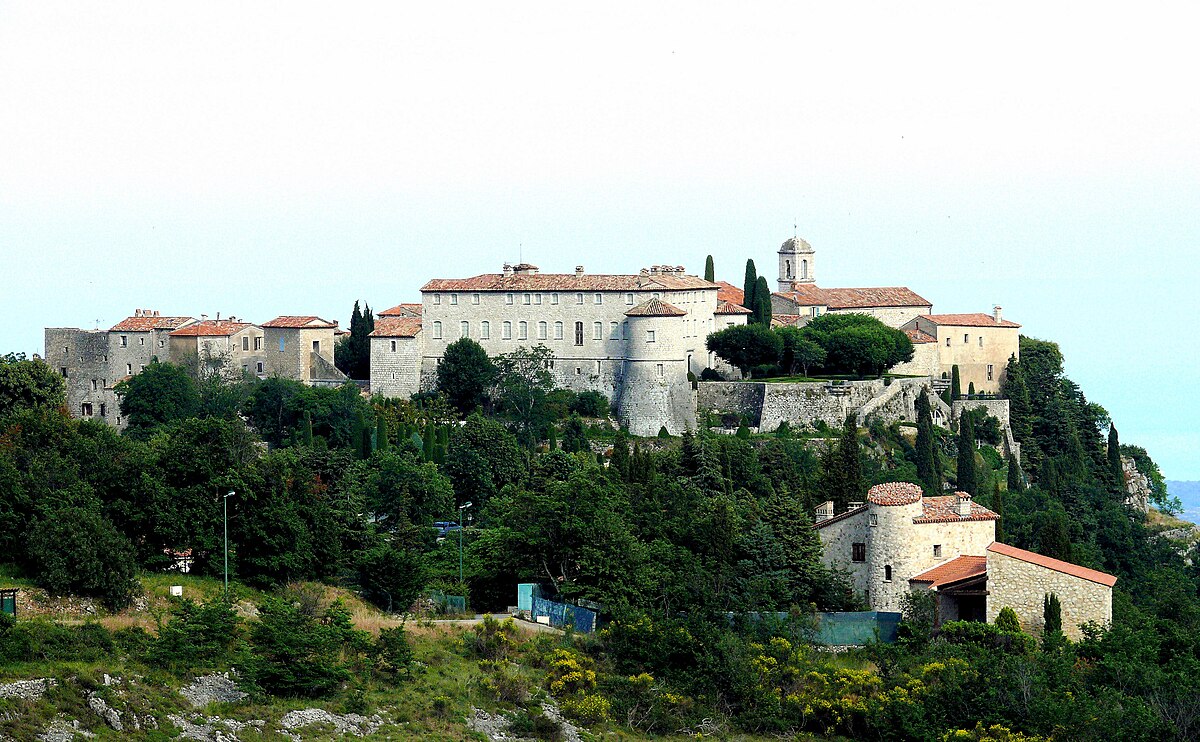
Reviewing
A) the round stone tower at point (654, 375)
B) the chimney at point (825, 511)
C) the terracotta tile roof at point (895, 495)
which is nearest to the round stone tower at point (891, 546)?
the terracotta tile roof at point (895, 495)

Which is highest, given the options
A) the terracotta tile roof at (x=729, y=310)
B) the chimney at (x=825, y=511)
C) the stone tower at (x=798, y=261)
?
the stone tower at (x=798, y=261)

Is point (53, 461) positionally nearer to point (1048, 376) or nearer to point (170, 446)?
point (170, 446)

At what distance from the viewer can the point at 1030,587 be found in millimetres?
45656

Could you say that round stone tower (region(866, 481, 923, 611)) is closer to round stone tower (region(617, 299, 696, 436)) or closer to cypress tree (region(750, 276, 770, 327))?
round stone tower (region(617, 299, 696, 436))

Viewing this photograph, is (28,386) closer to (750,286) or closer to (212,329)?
(212,329)

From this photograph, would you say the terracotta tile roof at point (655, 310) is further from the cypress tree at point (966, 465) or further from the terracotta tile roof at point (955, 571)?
the terracotta tile roof at point (955, 571)

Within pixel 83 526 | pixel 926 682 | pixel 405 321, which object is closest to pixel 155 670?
pixel 83 526

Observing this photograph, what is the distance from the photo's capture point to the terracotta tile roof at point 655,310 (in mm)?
77250

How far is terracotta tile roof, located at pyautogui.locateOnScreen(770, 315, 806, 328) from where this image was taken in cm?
8625

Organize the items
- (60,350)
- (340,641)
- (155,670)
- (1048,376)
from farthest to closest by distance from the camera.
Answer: (1048,376), (60,350), (340,641), (155,670)

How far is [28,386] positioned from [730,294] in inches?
1250

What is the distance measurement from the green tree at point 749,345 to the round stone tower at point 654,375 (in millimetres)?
2999

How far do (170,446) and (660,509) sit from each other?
45.7ft

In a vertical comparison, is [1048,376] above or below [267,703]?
above
